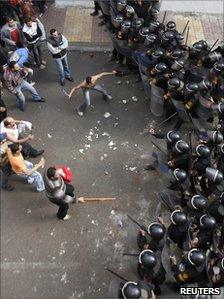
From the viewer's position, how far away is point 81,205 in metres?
7.79

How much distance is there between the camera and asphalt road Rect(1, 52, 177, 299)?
6.91 m

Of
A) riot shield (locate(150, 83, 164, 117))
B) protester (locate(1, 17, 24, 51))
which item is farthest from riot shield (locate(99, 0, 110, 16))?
riot shield (locate(150, 83, 164, 117))

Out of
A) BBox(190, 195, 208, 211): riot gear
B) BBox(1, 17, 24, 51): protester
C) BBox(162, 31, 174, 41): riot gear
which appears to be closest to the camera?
BBox(190, 195, 208, 211): riot gear

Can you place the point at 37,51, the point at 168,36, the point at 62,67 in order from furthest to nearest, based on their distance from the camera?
the point at 37,51 → the point at 62,67 → the point at 168,36

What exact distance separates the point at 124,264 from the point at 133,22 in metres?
5.08

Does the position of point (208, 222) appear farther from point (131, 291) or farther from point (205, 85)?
point (205, 85)

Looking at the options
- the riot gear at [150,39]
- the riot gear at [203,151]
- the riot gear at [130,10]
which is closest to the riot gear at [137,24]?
the riot gear at [130,10]

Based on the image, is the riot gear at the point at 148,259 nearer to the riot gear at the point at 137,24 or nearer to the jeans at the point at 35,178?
the jeans at the point at 35,178

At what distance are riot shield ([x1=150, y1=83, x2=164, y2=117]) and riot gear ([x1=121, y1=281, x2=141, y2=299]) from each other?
4.24 m

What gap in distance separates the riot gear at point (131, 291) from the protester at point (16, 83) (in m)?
4.89

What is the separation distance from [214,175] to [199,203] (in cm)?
54

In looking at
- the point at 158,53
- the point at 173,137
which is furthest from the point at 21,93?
the point at 173,137

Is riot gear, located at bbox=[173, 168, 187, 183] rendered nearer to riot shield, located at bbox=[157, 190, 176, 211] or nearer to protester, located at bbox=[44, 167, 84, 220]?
riot shield, located at bbox=[157, 190, 176, 211]

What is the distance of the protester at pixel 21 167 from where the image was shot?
7.05 meters
